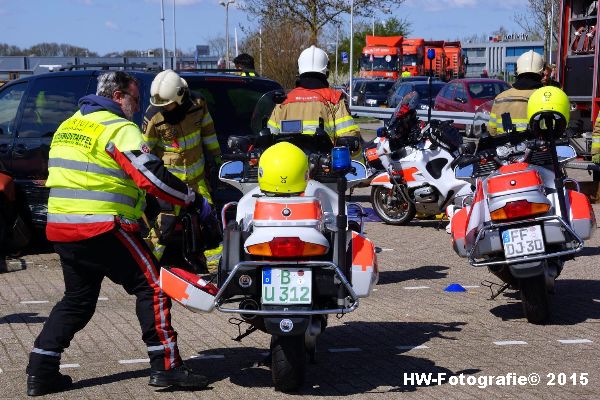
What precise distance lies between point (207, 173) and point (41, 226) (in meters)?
2.48

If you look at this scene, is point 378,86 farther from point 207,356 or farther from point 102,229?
point 102,229

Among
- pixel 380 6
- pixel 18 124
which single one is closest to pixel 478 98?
pixel 380 6

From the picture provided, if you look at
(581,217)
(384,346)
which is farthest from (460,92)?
(384,346)

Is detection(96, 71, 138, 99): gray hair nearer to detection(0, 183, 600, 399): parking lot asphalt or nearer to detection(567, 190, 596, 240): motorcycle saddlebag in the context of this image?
detection(0, 183, 600, 399): parking lot asphalt

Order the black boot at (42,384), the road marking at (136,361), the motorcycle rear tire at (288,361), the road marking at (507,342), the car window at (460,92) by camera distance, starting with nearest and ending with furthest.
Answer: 1. the motorcycle rear tire at (288,361)
2. the black boot at (42,384)
3. the road marking at (136,361)
4. the road marking at (507,342)
5. the car window at (460,92)

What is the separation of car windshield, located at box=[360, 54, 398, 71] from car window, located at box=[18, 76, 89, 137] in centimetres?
4154

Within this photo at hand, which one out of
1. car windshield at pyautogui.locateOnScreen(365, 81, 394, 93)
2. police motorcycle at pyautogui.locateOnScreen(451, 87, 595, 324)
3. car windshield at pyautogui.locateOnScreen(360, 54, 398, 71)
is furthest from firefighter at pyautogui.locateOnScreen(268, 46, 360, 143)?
car windshield at pyautogui.locateOnScreen(360, 54, 398, 71)

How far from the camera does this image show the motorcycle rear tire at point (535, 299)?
25.2 feet

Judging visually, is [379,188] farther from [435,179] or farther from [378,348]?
[378,348]

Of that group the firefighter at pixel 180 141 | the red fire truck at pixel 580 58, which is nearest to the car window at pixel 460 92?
the red fire truck at pixel 580 58

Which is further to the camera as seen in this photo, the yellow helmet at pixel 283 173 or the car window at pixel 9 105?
the car window at pixel 9 105

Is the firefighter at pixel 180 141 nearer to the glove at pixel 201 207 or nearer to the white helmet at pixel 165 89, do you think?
the white helmet at pixel 165 89

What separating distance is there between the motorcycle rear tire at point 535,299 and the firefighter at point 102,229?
2.60 meters

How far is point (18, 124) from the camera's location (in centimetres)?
1172
